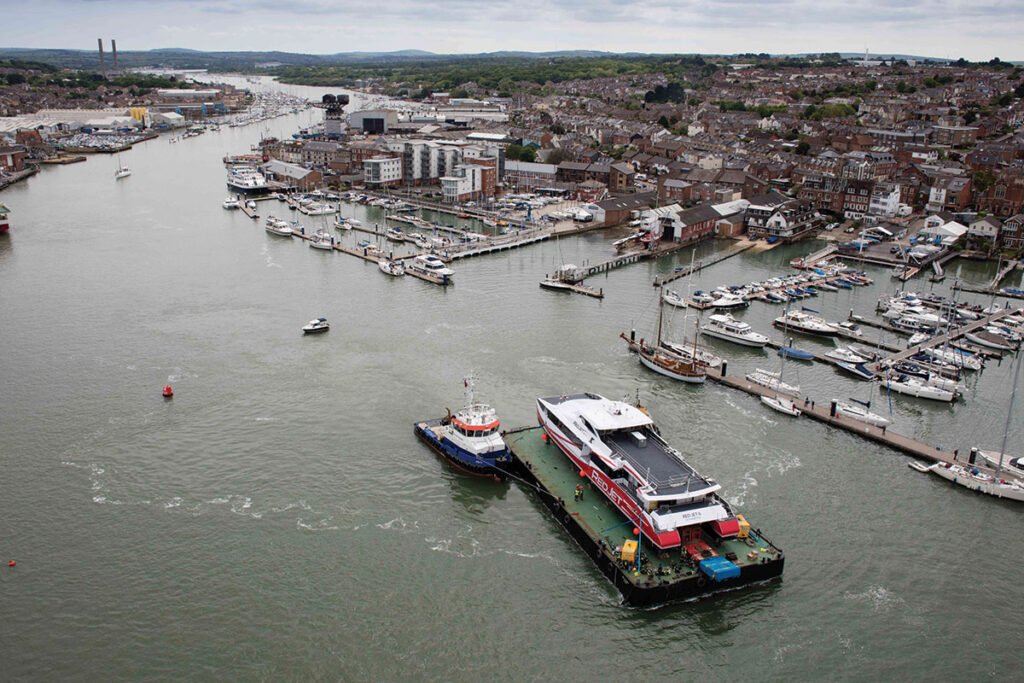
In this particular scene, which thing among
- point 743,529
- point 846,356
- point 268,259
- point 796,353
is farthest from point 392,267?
point 743,529

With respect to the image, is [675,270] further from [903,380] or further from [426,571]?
[426,571]

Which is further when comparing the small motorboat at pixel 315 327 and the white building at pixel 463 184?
the white building at pixel 463 184

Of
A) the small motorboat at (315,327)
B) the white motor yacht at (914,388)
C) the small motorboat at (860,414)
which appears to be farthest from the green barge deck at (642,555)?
the small motorboat at (315,327)

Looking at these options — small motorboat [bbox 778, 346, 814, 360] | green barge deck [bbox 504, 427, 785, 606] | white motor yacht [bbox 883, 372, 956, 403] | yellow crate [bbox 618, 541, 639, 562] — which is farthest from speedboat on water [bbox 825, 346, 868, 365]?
yellow crate [bbox 618, 541, 639, 562]

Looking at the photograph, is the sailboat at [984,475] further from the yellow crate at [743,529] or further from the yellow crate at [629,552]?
the yellow crate at [629,552]

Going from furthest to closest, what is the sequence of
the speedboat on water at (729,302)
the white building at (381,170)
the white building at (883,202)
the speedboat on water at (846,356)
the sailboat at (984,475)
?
the white building at (381,170) < the white building at (883,202) < the speedboat on water at (729,302) < the speedboat on water at (846,356) < the sailboat at (984,475)

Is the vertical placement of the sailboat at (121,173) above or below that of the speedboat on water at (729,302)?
above

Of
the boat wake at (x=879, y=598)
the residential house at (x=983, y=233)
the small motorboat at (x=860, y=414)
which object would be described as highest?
the residential house at (x=983, y=233)
